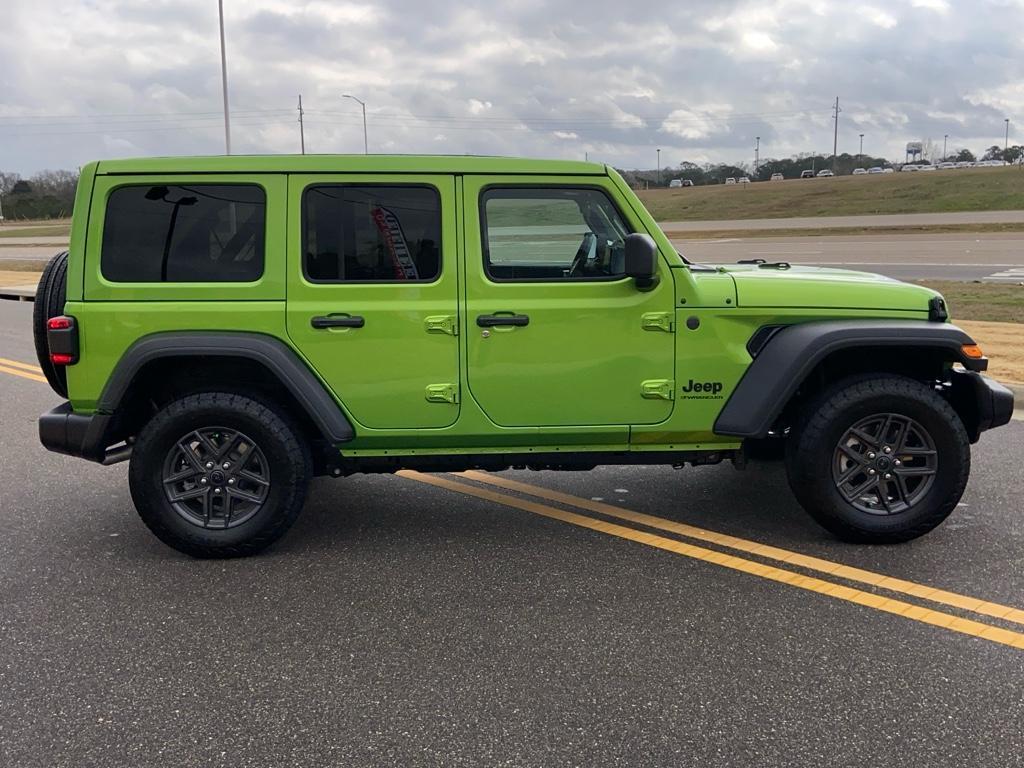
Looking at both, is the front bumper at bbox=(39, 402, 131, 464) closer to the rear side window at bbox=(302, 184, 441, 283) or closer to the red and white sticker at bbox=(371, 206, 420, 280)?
the rear side window at bbox=(302, 184, 441, 283)

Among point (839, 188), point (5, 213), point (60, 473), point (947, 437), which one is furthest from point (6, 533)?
point (5, 213)

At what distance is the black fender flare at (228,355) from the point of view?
13.2ft

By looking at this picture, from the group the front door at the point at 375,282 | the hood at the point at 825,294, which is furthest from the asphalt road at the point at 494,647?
the hood at the point at 825,294

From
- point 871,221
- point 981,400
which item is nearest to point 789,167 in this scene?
point 871,221

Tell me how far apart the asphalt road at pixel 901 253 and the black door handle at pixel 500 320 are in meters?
13.6

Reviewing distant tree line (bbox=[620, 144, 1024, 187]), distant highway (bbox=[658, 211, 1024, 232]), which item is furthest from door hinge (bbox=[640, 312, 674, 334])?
distant tree line (bbox=[620, 144, 1024, 187])

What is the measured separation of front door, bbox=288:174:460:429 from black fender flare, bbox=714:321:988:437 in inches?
54.7

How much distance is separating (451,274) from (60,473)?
346 centimetres

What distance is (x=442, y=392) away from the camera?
4.17 meters

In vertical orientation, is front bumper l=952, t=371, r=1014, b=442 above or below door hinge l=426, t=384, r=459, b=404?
below

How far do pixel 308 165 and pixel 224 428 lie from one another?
1.32m

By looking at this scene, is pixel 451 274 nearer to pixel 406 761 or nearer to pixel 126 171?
pixel 126 171

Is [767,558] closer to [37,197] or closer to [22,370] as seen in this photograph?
[22,370]

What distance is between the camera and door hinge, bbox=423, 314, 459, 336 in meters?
4.11
